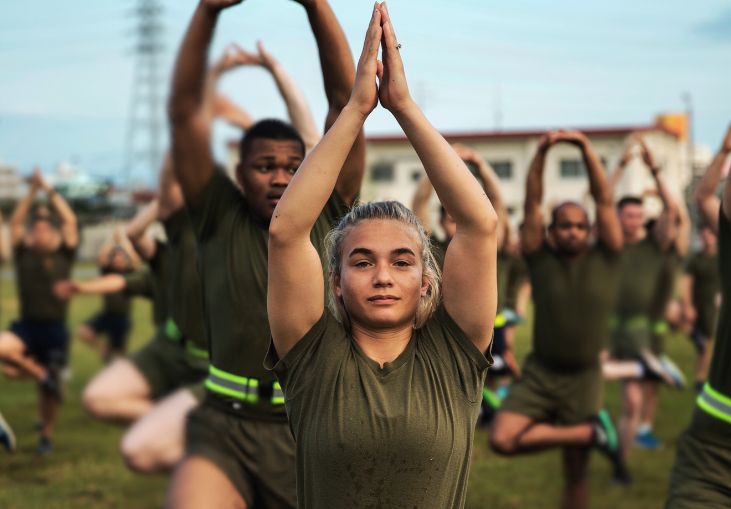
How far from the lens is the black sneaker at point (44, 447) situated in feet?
31.7

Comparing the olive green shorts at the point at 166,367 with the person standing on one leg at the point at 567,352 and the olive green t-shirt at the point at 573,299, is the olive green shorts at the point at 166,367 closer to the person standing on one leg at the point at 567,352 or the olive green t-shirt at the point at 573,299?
the person standing on one leg at the point at 567,352

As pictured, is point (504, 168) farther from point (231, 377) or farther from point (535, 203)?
point (231, 377)

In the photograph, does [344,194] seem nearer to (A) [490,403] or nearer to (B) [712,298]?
(A) [490,403]

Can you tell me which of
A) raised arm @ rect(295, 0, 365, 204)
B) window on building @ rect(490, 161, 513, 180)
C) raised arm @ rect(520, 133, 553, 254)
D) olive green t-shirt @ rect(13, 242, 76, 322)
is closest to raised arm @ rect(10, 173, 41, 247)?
olive green t-shirt @ rect(13, 242, 76, 322)

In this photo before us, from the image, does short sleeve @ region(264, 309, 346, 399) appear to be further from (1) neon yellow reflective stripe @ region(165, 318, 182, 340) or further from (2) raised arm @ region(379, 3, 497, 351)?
(1) neon yellow reflective stripe @ region(165, 318, 182, 340)

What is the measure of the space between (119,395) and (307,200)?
411 cm

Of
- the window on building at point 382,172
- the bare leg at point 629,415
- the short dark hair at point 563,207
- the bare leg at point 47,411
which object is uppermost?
the short dark hair at point 563,207

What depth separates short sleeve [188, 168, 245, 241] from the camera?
14.2 ft

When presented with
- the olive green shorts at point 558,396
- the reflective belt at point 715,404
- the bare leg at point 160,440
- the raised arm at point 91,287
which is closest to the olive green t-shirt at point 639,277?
the olive green shorts at point 558,396

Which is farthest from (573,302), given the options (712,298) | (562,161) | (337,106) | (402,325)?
(562,161)

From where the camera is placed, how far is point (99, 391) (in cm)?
640

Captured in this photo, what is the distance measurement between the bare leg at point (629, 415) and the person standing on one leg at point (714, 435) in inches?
169

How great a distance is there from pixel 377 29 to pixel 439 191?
48cm

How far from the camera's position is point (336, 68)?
3738 mm
